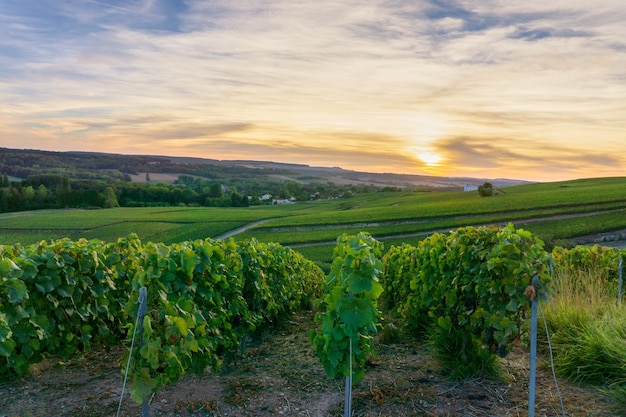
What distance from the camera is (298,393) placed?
4.87 meters

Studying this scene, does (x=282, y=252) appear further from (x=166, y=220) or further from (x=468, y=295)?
(x=166, y=220)

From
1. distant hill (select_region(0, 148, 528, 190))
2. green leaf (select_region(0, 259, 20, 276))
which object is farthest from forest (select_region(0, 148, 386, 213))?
green leaf (select_region(0, 259, 20, 276))

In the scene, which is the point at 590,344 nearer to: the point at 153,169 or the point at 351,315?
the point at 351,315

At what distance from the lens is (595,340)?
16.9 ft

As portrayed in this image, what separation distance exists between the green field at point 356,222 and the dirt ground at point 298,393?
22.0 m

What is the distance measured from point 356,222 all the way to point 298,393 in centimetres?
3534

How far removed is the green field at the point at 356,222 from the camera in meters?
31.4

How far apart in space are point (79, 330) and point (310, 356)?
3124 millimetres

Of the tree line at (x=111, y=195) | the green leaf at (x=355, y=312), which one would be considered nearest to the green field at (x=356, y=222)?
the tree line at (x=111, y=195)

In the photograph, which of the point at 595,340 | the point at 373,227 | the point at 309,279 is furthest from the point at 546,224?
the point at 595,340

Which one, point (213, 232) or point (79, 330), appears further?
point (213, 232)

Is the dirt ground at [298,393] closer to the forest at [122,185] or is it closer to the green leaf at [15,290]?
the green leaf at [15,290]

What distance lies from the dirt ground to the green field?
2200 centimetres

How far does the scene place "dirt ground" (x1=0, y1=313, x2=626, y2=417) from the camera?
4.48 metres
